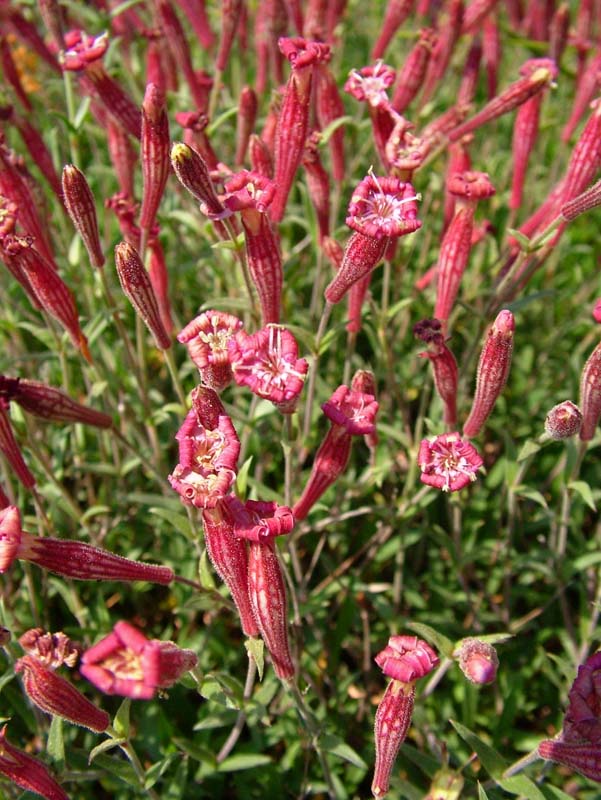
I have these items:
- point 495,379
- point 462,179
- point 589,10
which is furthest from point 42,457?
point 589,10

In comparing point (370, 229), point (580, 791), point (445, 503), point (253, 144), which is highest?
point (253, 144)

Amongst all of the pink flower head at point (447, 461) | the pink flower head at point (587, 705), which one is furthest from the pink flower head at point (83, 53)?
the pink flower head at point (587, 705)

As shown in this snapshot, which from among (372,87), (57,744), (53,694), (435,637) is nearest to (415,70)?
(372,87)

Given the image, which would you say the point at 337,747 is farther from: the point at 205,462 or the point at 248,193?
the point at 248,193

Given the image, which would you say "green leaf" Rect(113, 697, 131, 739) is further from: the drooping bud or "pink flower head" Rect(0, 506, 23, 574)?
the drooping bud

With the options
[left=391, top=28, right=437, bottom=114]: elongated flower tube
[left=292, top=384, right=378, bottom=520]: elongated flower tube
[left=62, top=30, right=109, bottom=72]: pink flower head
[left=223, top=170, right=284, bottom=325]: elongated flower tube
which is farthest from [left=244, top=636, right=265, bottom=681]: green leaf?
[left=391, top=28, right=437, bottom=114]: elongated flower tube

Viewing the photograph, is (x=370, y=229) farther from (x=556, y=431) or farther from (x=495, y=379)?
(x=556, y=431)

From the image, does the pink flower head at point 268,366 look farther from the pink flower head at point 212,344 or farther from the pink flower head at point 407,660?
the pink flower head at point 407,660
